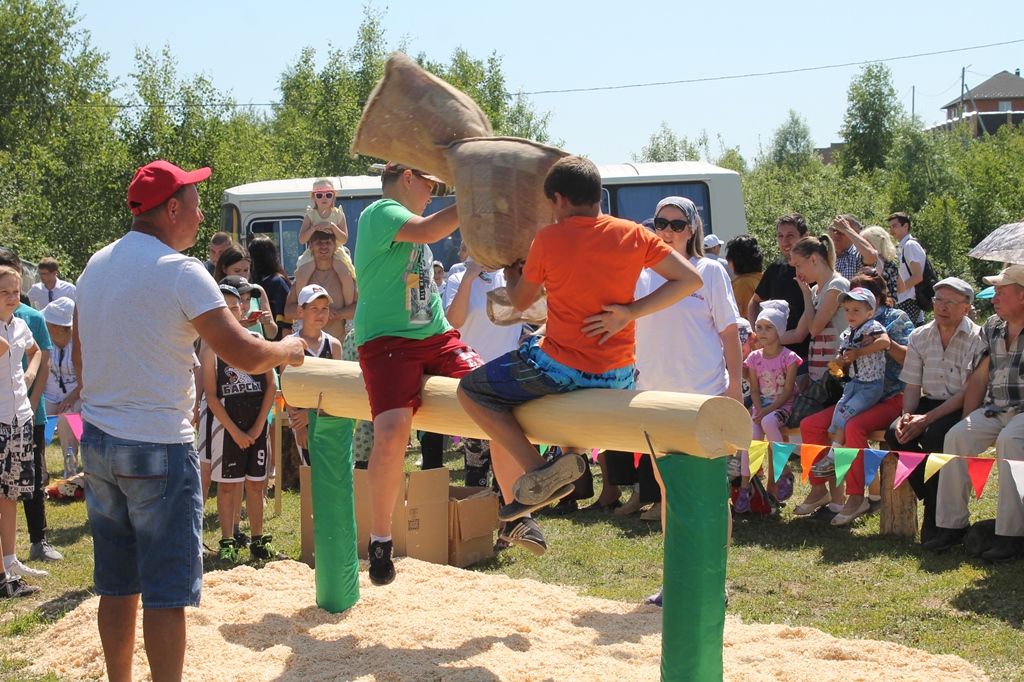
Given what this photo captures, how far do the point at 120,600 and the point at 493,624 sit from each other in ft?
6.55

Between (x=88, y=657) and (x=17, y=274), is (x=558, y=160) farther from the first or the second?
(x=17, y=274)

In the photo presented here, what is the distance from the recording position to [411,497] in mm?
6684

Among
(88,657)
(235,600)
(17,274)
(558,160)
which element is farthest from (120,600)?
(17,274)

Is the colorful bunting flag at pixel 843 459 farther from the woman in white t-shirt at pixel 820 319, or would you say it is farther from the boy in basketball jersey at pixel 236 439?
the boy in basketball jersey at pixel 236 439

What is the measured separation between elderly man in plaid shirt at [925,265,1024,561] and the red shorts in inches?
132

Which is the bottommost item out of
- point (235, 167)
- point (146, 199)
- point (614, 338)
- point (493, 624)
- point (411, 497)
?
point (493, 624)

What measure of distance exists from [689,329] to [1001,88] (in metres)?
117

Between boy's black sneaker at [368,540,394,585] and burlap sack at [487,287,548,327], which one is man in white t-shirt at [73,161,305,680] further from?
boy's black sneaker at [368,540,394,585]

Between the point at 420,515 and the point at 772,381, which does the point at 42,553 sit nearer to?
the point at 420,515

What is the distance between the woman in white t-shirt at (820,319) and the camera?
7.71 meters

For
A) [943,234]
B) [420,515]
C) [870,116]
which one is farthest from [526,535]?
[870,116]

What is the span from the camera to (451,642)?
5.18m

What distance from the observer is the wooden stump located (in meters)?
6.96

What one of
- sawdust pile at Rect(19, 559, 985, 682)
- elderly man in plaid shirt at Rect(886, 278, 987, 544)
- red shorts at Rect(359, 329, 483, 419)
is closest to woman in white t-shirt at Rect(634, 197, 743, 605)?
red shorts at Rect(359, 329, 483, 419)
